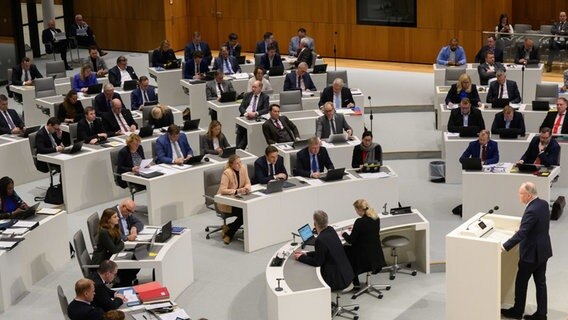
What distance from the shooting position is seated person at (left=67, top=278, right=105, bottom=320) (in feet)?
29.7

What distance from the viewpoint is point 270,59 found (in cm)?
1992

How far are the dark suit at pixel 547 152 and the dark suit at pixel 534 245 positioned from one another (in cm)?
354

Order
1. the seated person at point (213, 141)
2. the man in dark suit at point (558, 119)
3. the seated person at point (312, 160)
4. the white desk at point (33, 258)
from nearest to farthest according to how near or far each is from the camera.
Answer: the white desk at point (33, 258) → the seated person at point (312, 160) → the seated person at point (213, 141) → the man in dark suit at point (558, 119)

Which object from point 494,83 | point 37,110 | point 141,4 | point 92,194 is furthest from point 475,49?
point 92,194

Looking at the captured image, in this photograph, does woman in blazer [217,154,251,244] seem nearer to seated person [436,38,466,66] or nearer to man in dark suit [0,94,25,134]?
man in dark suit [0,94,25,134]

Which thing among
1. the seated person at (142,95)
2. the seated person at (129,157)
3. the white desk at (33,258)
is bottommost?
the white desk at (33,258)

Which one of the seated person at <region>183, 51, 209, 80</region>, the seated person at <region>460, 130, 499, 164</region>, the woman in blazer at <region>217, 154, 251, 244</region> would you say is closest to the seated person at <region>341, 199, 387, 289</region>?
the woman in blazer at <region>217, 154, 251, 244</region>

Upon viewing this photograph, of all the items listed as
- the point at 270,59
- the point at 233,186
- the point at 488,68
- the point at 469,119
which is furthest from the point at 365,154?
the point at 270,59

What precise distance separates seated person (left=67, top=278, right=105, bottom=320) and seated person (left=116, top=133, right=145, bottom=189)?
4405 mm

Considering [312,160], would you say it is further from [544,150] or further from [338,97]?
[338,97]

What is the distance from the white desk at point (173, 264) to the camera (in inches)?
414

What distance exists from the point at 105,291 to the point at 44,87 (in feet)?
29.4

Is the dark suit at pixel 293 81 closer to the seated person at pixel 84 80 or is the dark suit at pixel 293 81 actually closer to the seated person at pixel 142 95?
the seated person at pixel 142 95

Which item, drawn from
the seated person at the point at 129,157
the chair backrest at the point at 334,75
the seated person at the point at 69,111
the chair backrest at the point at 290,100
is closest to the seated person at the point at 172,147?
the seated person at the point at 129,157
